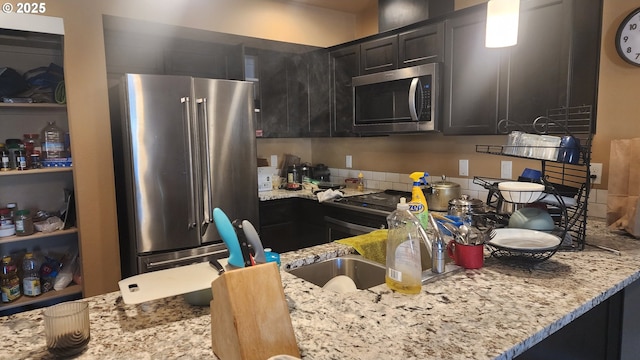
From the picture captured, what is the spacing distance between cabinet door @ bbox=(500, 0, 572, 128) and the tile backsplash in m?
0.59

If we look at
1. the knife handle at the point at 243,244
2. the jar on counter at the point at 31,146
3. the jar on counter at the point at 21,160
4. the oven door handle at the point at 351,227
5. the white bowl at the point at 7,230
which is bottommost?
the oven door handle at the point at 351,227

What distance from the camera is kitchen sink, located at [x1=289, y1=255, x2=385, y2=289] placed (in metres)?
1.59

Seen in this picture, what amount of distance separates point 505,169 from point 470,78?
0.67 m

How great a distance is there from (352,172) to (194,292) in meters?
2.93

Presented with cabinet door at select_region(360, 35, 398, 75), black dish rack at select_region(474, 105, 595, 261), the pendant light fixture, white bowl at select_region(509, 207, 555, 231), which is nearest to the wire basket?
black dish rack at select_region(474, 105, 595, 261)

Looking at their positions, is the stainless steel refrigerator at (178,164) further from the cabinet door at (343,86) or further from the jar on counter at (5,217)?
the cabinet door at (343,86)

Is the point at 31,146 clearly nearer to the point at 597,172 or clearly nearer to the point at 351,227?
the point at 351,227

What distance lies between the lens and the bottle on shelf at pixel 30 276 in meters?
2.70

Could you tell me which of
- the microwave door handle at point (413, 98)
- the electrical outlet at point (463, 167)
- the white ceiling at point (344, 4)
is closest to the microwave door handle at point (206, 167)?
the microwave door handle at point (413, 98)

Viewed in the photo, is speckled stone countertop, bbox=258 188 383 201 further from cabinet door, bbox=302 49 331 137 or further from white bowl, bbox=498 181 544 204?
white bowl, bbox=498 181 544 204

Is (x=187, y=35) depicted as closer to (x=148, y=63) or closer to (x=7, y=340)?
(x=148, y=63)

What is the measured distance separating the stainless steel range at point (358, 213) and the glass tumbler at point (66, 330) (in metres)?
2.02

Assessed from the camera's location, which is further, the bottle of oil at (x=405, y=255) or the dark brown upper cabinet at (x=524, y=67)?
the dark brown upper cabinet at (x=524, y=67)
